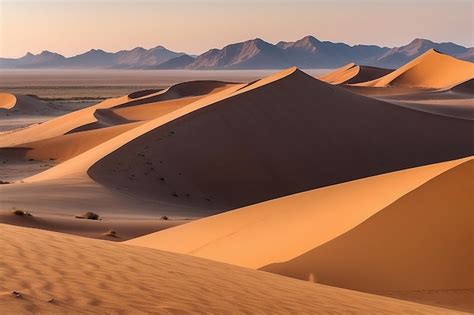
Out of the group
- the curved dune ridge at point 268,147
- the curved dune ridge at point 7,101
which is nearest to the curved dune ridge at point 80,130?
the curved dune ridge at point 268,147

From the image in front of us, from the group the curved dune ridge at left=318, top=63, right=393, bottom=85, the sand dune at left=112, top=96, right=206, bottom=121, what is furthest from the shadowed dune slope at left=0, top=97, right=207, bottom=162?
the curved dune ridge at left=318, top=63, right=393, bottom=85

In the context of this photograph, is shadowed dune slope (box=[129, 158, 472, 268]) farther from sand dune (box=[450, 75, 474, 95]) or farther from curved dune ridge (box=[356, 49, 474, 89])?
curved dune ridge (box=[356, 49, 474, 89])

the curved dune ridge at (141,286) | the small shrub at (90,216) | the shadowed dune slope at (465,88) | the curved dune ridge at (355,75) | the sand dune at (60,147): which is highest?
the curved dune ridge at (355,75)

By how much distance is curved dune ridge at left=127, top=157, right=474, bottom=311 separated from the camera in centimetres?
980

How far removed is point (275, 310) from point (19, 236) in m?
4.20

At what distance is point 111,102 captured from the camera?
63469 millimetres

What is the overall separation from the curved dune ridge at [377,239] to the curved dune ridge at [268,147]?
386 inches

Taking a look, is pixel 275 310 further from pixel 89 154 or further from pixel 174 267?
pixel 89 154

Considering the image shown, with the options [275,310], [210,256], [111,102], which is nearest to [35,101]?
[111,102]

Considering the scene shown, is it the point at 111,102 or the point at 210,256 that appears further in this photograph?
the point at 111,102

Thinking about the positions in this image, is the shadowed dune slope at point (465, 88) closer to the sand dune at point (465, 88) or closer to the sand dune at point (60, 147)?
the sand dune at point (465, 88)

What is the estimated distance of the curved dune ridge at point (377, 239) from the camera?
32.1ft

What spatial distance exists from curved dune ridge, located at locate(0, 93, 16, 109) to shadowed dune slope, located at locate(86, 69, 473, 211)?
41046mm

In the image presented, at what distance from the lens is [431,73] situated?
71.8m
